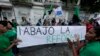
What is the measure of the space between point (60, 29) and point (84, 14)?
34.4 meters

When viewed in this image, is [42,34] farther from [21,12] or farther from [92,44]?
[21,12]

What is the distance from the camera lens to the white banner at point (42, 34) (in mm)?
14405

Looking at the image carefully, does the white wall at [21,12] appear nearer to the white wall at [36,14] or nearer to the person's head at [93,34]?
the white wall at [36,14]

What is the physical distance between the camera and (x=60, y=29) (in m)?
16.8

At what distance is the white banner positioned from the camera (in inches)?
567

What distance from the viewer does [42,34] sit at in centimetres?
1557

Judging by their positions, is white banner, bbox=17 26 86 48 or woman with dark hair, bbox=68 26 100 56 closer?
woman with dark hair, bbox=68 26 100 56

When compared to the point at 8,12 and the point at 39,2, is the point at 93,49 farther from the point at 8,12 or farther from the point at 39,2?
the point at 39,2

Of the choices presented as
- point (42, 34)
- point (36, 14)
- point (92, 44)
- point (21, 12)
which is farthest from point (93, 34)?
point (36, 14)

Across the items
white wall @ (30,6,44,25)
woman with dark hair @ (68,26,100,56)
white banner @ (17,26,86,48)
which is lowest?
white wall @ (30,6,44,25)

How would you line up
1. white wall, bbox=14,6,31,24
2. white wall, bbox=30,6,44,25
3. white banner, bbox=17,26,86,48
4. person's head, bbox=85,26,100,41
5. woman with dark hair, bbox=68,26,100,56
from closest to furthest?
woman with dark hair, bbox=68,26,100,56
person's head, bbox=85,26,100,41
white banner, bbox=17,26,86,48
white wall, bbox=14,6,31,24
white wall, bbox=30,6,44,25

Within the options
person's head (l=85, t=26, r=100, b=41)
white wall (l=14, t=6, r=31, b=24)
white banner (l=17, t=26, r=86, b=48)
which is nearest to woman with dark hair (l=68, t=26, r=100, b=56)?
person's head (l=85, t=26, r=100, b=41)

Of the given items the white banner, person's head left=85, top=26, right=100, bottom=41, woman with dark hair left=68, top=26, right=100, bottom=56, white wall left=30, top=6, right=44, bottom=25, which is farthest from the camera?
white wall left=30, top=6, right=44, bottom=25

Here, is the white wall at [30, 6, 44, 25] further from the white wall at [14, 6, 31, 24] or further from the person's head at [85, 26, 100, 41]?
the person's head at [85, 26, 100, 41]
